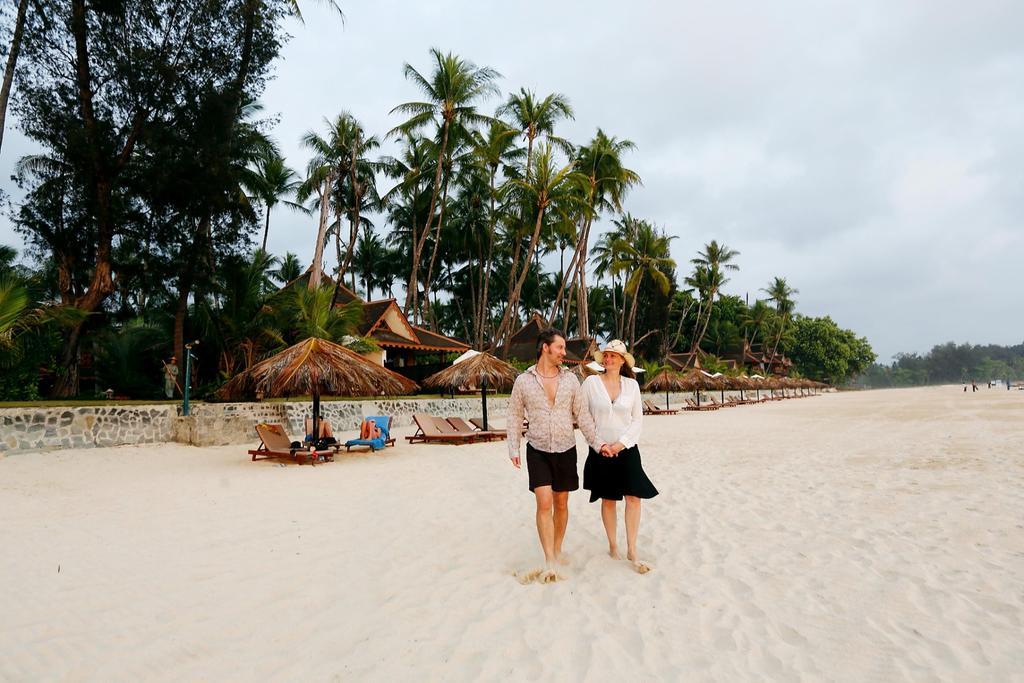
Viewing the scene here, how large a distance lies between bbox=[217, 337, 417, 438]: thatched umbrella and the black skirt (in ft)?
22.4

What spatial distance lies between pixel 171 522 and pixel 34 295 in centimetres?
1019

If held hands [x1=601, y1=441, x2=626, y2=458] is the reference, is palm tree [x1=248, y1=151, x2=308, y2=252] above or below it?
above

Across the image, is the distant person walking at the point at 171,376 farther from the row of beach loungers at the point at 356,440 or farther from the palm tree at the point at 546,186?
the palm tree at the point at 546,186

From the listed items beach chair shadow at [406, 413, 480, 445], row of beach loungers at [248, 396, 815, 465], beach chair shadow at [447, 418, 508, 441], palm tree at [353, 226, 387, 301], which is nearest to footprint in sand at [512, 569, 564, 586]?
row of beach loungers at [248, 396, 815, 465]

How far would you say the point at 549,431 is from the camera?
342 centimetres

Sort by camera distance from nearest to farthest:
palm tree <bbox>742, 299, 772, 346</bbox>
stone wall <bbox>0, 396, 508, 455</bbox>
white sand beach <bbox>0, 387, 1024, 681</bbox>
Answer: white sand beach <bbox>0, 387, 1024, 681</bbox> → stone wall <bbox>0, 396, 508, 455</bbox> → palm tree <bbox>742, 299, 772, 346</bbox>

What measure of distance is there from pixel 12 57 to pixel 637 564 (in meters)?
16.4

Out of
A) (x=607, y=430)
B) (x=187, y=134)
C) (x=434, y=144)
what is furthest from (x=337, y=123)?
(x=607, y=430)

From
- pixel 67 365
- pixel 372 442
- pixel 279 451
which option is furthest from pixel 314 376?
pixel 67 365

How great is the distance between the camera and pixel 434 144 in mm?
26453

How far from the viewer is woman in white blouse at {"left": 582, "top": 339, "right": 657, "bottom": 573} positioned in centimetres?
348

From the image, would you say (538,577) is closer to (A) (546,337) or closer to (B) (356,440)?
(A) (546,337)

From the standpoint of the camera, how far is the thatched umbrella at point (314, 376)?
9.28 m

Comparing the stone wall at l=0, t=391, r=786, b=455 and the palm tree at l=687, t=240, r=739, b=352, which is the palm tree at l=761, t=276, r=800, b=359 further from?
the stone wall at l=0, t=391, r=786, b=455
